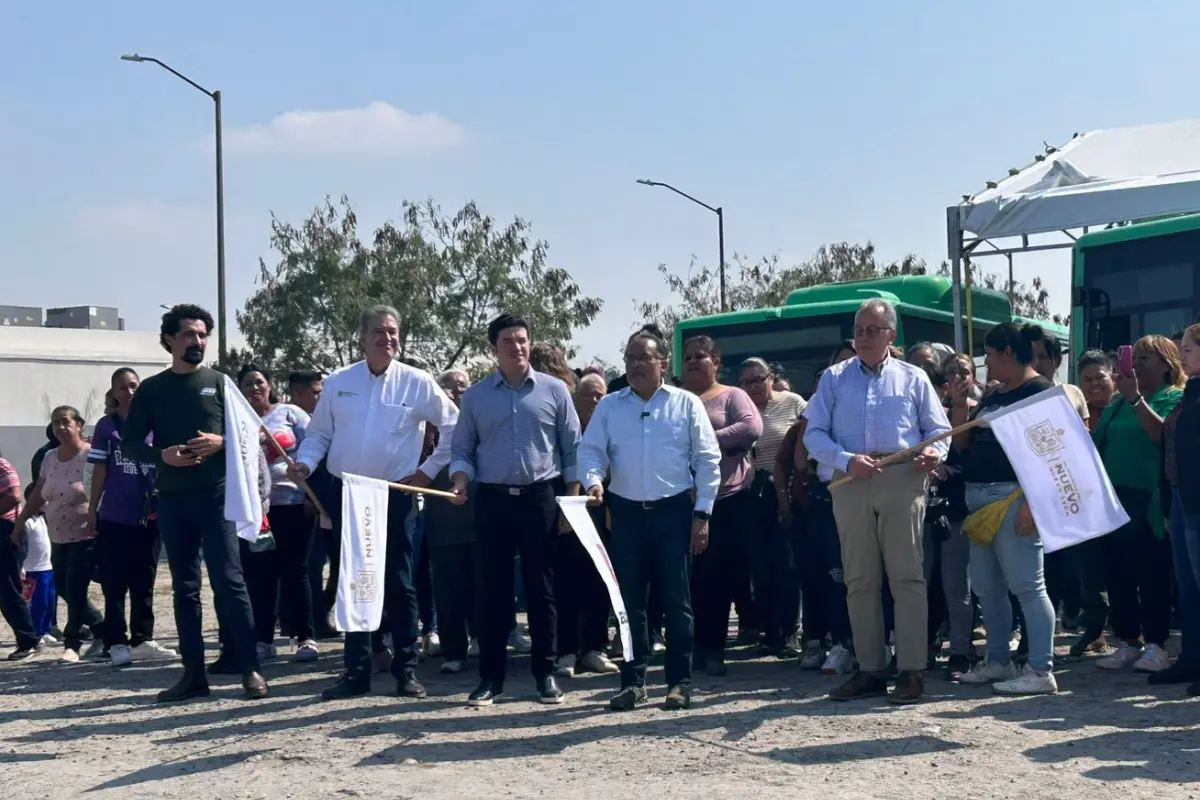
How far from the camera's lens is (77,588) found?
11008mm

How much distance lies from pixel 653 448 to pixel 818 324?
28.6 feet

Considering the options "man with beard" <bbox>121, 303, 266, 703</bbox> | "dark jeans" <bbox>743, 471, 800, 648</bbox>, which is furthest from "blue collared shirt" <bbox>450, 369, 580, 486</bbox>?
"dark jeans" <bbox>743, 471, 800, 648</bbox>

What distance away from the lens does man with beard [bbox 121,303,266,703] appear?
27.2 ft

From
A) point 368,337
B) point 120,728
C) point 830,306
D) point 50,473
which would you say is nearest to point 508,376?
point 368,337

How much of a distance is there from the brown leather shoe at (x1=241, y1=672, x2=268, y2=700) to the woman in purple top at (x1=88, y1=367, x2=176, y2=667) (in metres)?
2.17

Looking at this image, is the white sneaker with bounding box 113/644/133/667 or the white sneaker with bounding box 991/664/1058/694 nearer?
the white sneaker with bounding box 991/664/1058/694

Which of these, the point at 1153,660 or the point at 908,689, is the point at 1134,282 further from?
the point at 908,689

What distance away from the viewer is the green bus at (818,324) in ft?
52.6

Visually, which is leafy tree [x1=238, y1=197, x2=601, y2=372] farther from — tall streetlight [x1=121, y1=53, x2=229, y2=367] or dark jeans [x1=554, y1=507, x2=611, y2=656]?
dark jeans [x1=554, y1=507, x2=611, y2=656]

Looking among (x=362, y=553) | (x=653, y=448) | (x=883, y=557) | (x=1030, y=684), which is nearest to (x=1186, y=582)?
(x=1030, y=684)

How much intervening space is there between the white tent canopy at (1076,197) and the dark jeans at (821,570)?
231 inches

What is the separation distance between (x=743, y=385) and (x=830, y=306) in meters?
6.82

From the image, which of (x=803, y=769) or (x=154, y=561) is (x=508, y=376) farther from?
(x=154, y=561)

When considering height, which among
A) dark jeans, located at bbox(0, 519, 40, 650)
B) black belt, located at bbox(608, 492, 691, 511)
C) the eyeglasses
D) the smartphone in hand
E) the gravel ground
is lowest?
the gravel ground
